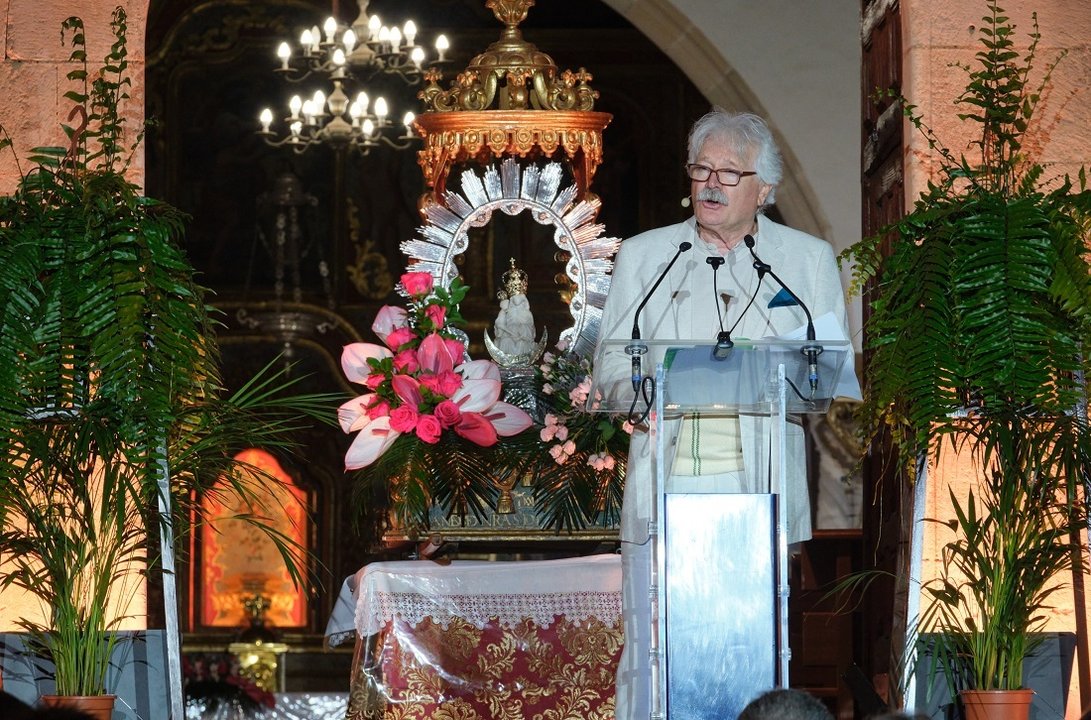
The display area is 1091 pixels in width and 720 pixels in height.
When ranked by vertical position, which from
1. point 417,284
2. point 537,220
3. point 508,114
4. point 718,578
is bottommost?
point 718,578

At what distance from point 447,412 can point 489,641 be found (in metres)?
0.70

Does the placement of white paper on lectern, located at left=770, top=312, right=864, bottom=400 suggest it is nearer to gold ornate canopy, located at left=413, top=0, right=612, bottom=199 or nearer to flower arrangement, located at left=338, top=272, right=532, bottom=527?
flower arrangement, located at left=338, top=272, right=532, bottom=527

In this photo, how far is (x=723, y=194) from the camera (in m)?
4.18

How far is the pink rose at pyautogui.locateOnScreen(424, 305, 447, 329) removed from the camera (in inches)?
222

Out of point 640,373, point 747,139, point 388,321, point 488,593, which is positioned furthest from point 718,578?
point 388,321

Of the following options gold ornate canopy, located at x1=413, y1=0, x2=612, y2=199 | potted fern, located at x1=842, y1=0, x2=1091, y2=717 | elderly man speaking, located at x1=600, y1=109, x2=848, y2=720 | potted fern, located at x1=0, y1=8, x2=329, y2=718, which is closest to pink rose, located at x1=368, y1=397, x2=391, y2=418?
potted fern, located at x1=0, y1=8, x2=329, y2=718

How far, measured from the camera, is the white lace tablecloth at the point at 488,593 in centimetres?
526

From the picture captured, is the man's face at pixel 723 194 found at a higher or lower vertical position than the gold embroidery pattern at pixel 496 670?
higher

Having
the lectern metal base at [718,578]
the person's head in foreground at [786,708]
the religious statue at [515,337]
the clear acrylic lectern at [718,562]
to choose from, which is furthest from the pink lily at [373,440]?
the person's head in foreground at [786,708]

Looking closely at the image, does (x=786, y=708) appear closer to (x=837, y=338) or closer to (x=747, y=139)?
(x=837, y=338)

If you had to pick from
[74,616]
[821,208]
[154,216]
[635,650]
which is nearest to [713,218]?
[635,650]

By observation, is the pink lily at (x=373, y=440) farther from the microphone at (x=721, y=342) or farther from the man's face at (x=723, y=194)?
the microphone at (x=721, y=342)

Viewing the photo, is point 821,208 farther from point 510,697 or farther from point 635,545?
point 635,545

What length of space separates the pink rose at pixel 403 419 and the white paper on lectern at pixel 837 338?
180 centimetres
